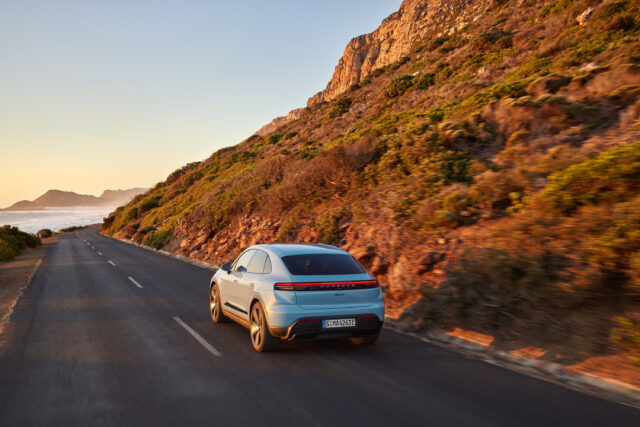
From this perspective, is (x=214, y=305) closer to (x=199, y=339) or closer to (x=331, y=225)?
(x=199, y=339)

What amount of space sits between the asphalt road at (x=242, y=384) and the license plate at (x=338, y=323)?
50cm

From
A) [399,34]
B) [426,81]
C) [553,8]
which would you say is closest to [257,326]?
[426,81]

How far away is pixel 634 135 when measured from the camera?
10.3 m

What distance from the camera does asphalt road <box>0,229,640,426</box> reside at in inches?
160

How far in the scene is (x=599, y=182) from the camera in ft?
24.9

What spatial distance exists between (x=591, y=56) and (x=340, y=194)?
1187cm

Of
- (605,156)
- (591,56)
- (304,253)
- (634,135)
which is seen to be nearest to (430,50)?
(591,56)

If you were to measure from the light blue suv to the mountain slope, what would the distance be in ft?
6.98

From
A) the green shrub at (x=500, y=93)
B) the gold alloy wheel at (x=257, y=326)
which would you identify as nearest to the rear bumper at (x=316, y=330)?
the gold alloy wheel at (x=257, y=326)

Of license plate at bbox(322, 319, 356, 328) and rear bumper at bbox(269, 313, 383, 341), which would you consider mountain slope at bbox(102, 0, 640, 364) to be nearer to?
rear bumper at bbox(269, 313, 383, 341)

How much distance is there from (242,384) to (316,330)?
4.06ft

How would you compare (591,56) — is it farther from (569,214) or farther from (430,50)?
(430,50)

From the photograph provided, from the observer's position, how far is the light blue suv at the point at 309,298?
5.73 m

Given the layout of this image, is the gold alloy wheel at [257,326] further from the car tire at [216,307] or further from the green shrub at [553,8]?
the green shrub at [553,8]
